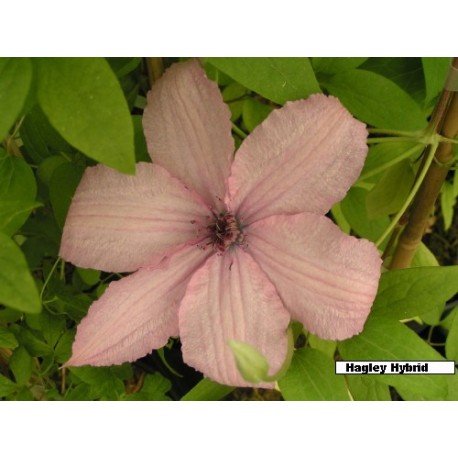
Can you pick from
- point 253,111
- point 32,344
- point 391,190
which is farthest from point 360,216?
point 32,344

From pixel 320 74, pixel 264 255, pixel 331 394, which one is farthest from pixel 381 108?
pixel 331 394

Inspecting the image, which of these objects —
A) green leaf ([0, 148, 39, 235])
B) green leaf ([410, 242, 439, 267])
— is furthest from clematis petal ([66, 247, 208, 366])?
green leaf ([410, 242, 439, 267])

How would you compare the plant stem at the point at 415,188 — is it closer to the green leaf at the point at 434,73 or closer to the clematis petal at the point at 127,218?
the green leaf at the point at 434,73

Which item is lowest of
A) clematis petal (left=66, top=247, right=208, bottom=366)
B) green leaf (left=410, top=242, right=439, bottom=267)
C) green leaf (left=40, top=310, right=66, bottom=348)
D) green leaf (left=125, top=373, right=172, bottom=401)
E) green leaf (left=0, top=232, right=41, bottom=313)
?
green leaf (left=125, top=373, right=172, bottom=401)

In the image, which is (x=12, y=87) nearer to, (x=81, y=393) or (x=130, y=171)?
(x=130, y=171)

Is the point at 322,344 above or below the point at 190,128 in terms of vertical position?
below

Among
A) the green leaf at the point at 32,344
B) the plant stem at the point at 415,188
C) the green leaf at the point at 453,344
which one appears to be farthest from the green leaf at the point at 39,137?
the green leaf at the point at 453,344

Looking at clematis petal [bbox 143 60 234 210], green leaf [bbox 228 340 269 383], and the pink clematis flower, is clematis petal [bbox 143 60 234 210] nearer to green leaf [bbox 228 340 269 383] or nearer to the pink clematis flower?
A: the pink clematis flower
